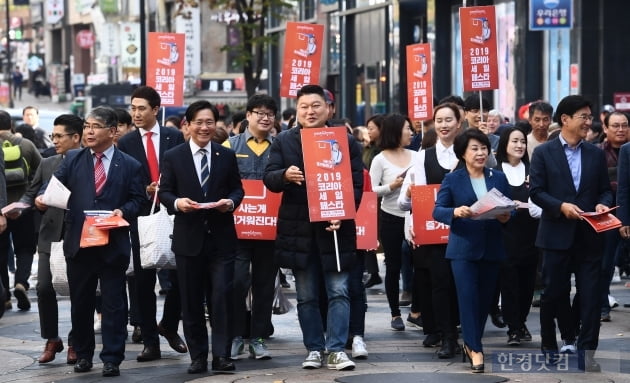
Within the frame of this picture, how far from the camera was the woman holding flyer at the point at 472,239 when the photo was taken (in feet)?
35.2

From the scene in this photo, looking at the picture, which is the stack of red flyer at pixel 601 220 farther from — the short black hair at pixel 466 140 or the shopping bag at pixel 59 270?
the shopping bag at pixel 59 270

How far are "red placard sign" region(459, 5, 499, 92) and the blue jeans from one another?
4.11m

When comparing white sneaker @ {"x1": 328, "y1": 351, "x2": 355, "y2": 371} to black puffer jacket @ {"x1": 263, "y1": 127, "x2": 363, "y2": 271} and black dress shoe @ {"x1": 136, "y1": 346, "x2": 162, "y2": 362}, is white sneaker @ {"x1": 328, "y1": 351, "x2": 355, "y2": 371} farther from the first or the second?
black dress shoe @ {"x1": 136, "y1": 346, "x2": 162, "y2": 362}

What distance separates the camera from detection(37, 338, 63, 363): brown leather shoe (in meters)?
11.7

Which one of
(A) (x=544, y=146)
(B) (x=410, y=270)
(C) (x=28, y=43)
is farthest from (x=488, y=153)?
(C) (x=28, y=43)

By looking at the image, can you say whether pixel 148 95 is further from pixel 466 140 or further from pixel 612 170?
pixel 612 170

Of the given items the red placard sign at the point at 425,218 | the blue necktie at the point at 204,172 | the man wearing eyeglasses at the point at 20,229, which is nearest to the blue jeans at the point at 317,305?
the blue necktie at the point at 204,172

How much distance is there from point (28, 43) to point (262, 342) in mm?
88492

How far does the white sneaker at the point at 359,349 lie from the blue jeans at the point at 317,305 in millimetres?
336

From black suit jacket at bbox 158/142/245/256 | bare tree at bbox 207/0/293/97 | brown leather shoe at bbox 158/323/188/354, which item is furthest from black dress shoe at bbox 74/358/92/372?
bare tree at bbox 207/0/293/97

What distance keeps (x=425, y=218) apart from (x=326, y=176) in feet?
4.20

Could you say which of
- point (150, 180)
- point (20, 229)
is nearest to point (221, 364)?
point (150, 180)

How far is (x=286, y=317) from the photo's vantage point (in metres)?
14.5

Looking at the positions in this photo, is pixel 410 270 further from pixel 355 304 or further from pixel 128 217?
pixel 128 217
